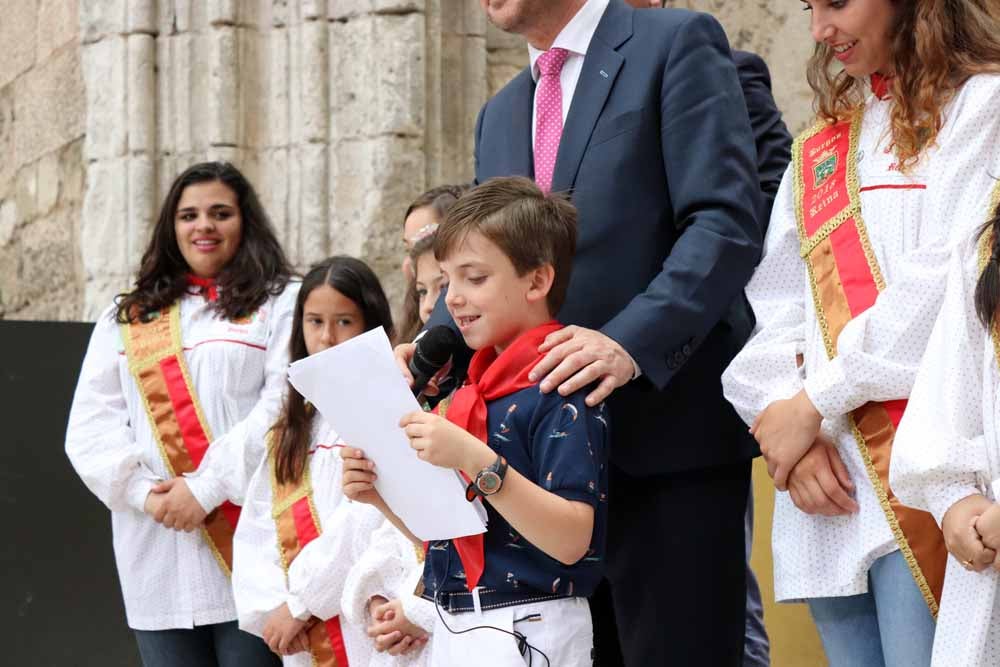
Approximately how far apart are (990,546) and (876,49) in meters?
0.76

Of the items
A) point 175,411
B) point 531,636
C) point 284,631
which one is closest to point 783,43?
point 175,411

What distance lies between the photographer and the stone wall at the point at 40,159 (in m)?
6.14

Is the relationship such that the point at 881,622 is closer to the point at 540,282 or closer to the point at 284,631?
the point at 540,282

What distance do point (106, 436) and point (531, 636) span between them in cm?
177

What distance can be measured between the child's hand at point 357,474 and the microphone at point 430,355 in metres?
0.13

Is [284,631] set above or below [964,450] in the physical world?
below

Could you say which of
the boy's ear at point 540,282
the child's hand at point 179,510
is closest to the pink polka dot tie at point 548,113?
the boy's ear at point 540,282

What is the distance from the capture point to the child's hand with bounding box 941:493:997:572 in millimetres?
1693

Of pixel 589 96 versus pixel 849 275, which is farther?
pixel 589 96

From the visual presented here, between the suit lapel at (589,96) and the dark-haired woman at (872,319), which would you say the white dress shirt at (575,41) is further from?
the dark-haired woman at (872,319)

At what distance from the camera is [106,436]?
340 centimetres

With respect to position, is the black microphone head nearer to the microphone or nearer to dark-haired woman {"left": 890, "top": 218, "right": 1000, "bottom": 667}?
the microphone

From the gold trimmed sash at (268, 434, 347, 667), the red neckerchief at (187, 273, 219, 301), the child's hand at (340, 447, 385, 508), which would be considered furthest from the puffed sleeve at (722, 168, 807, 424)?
the red neckerchief at (187, 273, 219, 301)

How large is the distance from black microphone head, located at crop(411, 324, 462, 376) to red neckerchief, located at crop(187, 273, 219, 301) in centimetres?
150
